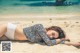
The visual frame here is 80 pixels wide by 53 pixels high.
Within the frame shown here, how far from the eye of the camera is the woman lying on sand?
3.23 metres

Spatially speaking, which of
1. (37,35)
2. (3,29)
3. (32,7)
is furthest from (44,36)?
(32,7)

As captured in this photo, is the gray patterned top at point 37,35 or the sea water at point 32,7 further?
the sea water at point 32,7

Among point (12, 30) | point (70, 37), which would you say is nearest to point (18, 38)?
point (12, 30)

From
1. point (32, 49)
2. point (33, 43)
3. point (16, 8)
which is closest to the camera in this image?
point (32, 49)

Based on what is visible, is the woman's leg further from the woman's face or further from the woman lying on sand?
the woman's face

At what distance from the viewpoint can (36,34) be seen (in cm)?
327

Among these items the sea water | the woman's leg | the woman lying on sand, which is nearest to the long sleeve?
the woman lying on sand

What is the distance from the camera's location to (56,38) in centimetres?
328

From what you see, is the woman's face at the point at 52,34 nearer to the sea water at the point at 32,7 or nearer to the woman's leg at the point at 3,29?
the woman's leg at the point at 3,29

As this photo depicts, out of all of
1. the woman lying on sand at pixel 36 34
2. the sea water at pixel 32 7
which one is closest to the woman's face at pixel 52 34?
the woman lying on sand at pixel 36 34

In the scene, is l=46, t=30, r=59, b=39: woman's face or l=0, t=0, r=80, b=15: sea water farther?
l=0, t=0, r=80, b=15: sea water

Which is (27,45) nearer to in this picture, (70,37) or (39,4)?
(70,37)

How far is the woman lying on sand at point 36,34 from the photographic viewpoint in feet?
10.6

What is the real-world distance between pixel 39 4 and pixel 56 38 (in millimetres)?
4161
